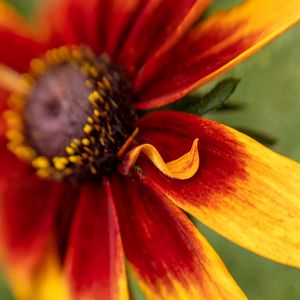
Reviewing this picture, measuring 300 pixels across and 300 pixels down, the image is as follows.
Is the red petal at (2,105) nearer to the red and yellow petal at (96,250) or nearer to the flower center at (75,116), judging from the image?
the flower center at (75,116)

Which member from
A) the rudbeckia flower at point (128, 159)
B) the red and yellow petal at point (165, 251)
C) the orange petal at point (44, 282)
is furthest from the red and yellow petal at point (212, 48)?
the orange petal at point (44, 282)

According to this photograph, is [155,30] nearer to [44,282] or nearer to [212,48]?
[212,48]

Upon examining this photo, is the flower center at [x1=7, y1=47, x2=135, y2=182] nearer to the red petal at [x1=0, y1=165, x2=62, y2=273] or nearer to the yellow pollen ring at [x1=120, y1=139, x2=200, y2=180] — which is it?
the red petal at [x1=0, y1=165, x2=62, y2=273]

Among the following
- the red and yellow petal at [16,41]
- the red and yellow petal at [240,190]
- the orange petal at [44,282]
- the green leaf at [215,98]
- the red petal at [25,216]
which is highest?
the red and yellow petal at [16,41]

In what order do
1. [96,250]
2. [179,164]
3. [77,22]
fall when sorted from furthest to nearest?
[77,22] < [96,250] < [179,164]

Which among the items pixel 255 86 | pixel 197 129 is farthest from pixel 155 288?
pixel 255 86

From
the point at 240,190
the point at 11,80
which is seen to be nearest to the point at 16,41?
the point at 11,80

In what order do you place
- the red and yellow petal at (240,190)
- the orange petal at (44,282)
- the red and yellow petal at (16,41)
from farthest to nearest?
1. the red and yellow petal at (16,41)
2. the orange petal at (44,282)
3. the red and yellow petal at (240,190)
